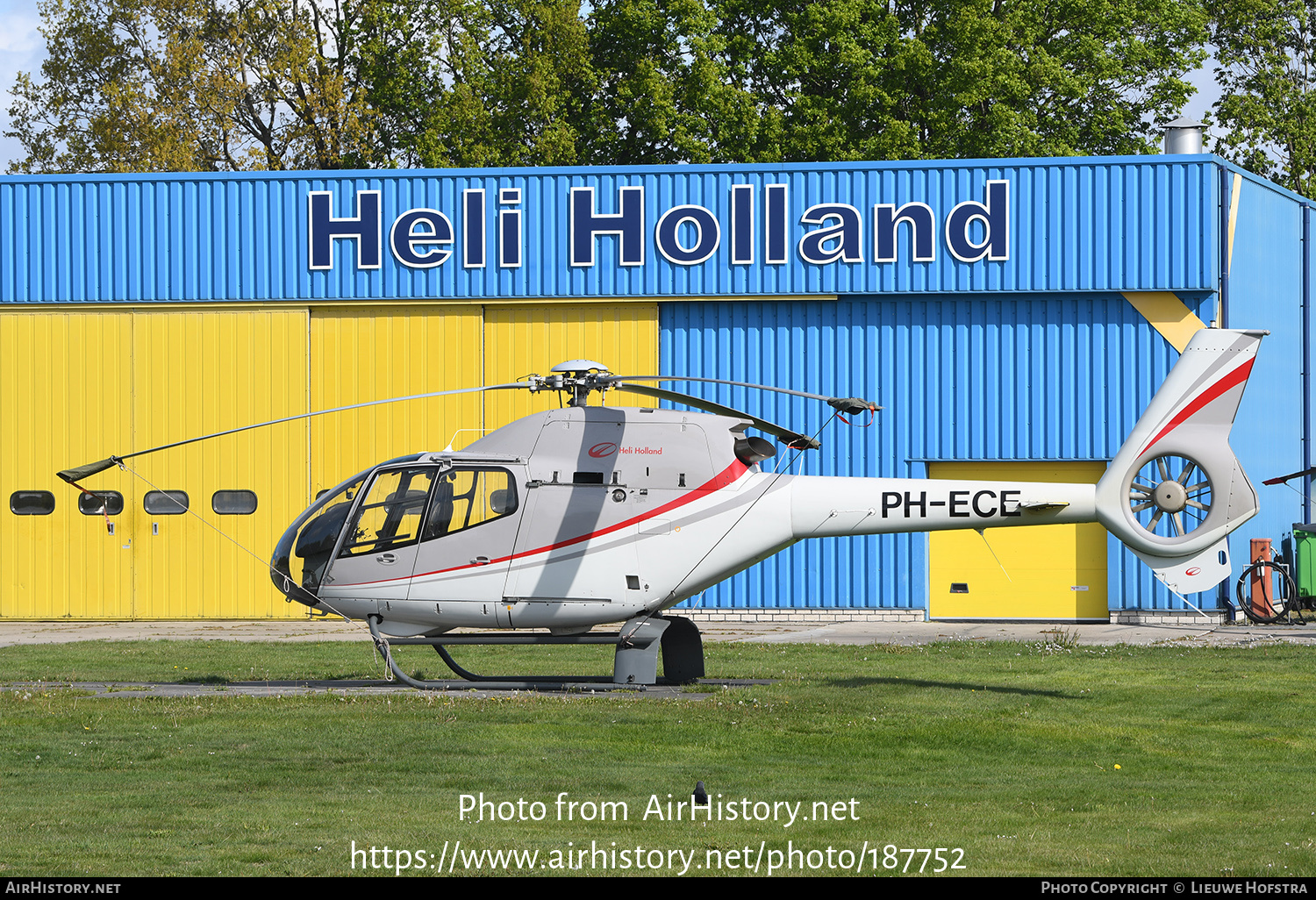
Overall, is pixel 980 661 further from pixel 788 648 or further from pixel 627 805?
pixel 627 805

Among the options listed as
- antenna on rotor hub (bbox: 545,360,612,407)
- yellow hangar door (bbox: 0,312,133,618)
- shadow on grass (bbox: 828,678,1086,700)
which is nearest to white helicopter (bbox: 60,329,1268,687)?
antenna on rotor hub (bbox: 545,360,612,407)

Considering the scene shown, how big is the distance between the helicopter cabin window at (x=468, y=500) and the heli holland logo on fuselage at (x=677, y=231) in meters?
12.6

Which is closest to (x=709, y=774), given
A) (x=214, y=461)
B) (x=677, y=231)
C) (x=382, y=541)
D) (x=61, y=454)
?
(x=382, y=541)

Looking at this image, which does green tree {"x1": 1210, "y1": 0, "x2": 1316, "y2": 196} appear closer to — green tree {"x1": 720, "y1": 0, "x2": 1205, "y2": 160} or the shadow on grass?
green tree {"x1": 720, "y1": 0, "x2": 1205, "y2": 160}

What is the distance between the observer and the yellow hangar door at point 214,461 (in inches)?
1097

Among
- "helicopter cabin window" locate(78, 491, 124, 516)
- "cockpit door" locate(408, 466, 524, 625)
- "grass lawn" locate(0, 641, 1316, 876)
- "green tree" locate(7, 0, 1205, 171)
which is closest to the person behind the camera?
"grass lawn" locate(0, 641, 1316, 876)

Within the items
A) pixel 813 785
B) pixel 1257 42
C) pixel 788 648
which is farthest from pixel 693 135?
pixel 813 785

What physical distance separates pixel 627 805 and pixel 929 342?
59.8 feet

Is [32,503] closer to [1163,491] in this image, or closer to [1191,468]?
[1163,491]

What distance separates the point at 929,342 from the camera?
89.2ft

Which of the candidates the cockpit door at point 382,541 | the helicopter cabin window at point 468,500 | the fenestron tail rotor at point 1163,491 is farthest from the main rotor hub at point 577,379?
the fenestron tail rotor at point 1163,491

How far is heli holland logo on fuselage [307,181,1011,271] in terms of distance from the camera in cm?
2686

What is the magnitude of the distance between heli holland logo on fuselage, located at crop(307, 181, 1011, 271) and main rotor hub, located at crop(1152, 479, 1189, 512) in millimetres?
12924
